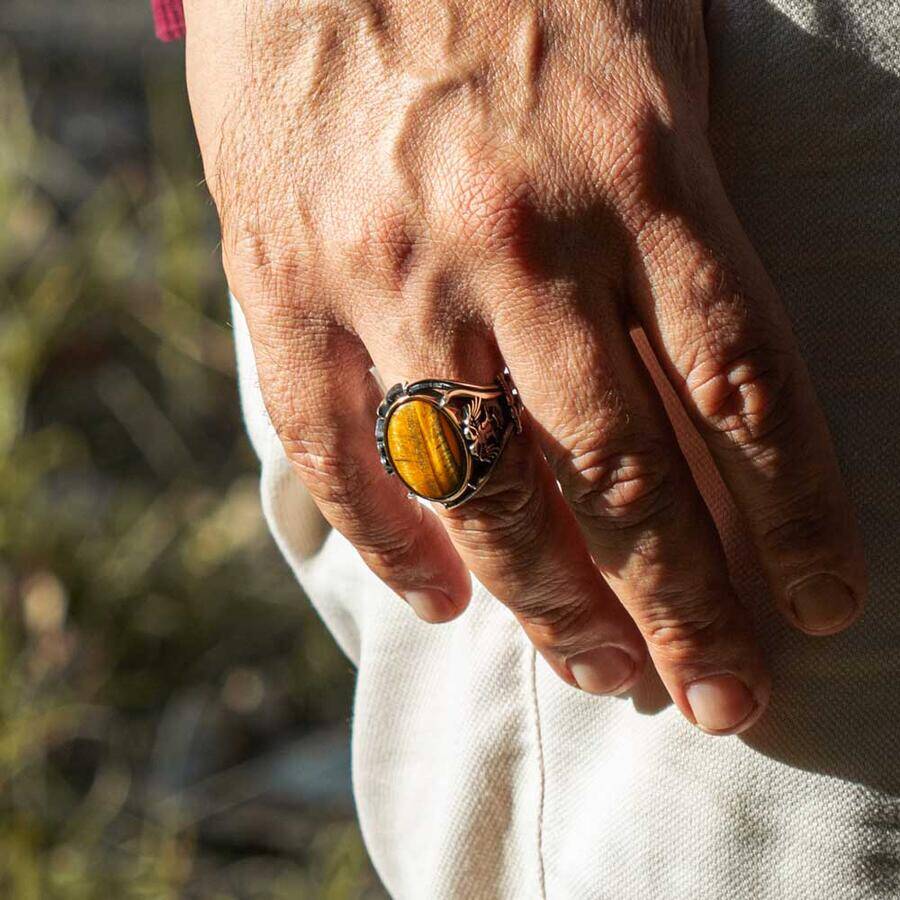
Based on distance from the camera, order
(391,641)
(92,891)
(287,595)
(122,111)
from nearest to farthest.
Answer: (391,641)
(92,891)
(287,595)
(122,111)

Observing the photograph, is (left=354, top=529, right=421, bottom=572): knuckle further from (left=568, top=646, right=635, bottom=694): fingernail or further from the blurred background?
the blurred background

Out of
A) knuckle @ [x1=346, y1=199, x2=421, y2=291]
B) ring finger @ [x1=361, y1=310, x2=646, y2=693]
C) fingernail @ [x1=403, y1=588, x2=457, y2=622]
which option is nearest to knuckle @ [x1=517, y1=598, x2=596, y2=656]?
ring finger @ [x1=361, y1=310, x2=646, y2=693]

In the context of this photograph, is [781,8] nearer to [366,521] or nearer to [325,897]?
[366,521]

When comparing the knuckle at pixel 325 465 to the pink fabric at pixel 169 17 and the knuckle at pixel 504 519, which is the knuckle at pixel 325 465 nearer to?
the knuckle at pixel 504 519

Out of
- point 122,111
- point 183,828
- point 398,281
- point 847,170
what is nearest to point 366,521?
point 398,281

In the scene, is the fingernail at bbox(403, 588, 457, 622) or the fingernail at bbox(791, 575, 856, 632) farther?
the fingernail at bbox(403, 588, 457, 622)

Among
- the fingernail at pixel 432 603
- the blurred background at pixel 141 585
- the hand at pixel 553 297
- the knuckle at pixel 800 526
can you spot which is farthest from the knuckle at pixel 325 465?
the blurred background at pixel 141 585
